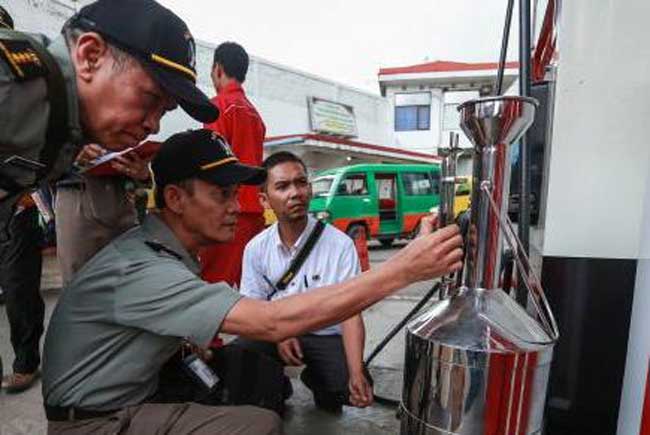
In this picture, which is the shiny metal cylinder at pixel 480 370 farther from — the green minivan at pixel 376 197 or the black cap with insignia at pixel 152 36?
the green minivan at pixel 376 197

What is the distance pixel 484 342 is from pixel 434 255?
0.59ft

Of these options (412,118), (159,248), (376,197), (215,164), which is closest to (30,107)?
(159,248)

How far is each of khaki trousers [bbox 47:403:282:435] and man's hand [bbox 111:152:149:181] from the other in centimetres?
68

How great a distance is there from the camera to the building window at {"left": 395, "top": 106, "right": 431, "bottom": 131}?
21.2 meters

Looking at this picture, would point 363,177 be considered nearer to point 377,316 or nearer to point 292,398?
point 377,316

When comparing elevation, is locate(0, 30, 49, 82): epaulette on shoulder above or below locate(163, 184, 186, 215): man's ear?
above

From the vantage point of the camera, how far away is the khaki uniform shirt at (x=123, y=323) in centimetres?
113

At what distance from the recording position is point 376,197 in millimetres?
10070

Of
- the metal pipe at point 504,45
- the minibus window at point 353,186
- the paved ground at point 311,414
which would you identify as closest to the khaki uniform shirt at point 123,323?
the metal pipe at point 504,45

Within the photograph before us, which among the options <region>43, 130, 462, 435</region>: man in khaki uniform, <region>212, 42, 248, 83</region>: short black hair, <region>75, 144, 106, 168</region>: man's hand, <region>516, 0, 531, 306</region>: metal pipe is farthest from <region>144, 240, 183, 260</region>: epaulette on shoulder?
<region>212, 42, 248, 83</region>: short black hair

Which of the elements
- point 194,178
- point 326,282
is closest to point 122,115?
point 194,178

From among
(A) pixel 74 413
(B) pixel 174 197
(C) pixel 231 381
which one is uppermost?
(B) pixel 174 197

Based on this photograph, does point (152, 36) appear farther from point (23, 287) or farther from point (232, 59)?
A: point (23, 287)

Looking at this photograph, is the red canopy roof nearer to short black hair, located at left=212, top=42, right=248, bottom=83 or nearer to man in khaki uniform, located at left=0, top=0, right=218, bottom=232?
short black hair, located at left=212, top=42, right=248, bottom=83
